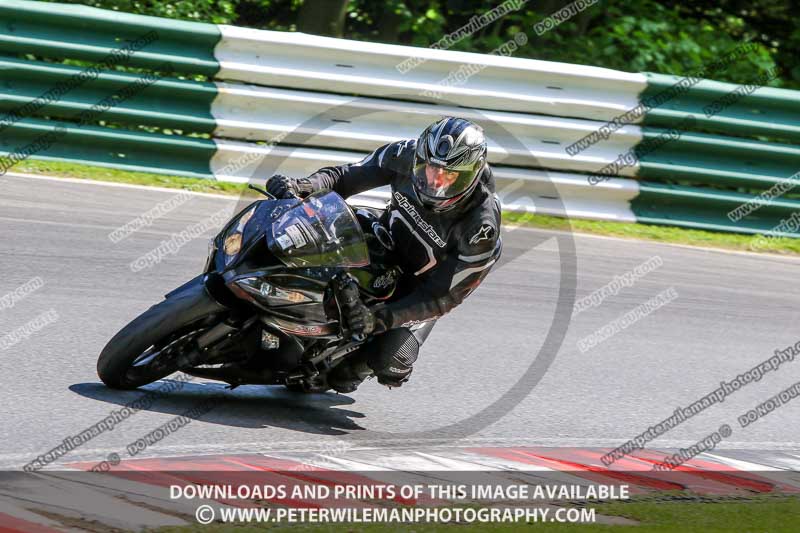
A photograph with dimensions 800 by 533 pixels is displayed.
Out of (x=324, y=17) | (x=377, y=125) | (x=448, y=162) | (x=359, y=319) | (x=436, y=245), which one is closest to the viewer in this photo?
(x=359, y=319)

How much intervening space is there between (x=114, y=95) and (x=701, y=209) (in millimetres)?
6028

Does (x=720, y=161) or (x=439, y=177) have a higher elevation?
(x=439, y=177)

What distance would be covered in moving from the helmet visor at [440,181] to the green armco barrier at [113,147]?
18.1 feet

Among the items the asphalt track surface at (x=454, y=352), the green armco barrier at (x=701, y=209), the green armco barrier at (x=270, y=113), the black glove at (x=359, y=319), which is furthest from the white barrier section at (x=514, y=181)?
the black glove at (x=359, y=319)

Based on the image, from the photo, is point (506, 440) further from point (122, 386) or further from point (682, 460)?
point (122, 386)

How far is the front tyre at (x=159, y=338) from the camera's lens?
5.20 meters

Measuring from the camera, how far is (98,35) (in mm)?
10586

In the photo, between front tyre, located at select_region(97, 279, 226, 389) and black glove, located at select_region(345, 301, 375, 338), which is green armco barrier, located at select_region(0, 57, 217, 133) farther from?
black glove, located at select_region(345, 301, 375, 338)

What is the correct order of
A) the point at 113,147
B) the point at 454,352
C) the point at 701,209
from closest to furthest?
the point at 454,352 < the point at 113,147 < the point at 701,209

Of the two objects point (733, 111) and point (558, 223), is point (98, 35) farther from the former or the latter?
point (733, 111)

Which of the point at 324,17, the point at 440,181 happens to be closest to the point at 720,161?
the point at 324,17

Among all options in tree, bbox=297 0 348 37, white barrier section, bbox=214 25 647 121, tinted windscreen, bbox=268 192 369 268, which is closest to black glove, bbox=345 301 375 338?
tinted windscreen, bbox=268 192 369 268

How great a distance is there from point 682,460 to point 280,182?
8.48ft

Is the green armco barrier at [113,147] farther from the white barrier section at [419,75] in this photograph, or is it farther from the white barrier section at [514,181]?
the white barrier section at [419,75]
